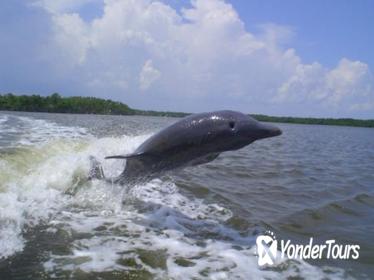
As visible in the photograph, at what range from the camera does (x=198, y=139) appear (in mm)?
6648

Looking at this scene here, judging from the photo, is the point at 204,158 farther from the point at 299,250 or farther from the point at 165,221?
the point at 299,250

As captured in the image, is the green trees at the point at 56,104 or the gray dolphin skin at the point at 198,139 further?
the green trees at the point at 56,104

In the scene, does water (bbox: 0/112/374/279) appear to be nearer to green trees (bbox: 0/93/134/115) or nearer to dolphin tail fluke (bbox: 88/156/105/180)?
dolphin tail fluke (bbox: 88/156/105/180)

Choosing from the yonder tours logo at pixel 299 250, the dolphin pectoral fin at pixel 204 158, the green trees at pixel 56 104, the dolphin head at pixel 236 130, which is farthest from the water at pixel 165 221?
the green trees at pixel 56 104

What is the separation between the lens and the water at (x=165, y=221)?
4.90 meters

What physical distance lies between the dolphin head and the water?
5.04 feet

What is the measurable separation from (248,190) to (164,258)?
219 inches

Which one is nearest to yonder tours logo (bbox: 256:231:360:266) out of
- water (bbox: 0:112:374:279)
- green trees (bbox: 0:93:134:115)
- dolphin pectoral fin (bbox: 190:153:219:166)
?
water (bbox: 0:112:374:279)

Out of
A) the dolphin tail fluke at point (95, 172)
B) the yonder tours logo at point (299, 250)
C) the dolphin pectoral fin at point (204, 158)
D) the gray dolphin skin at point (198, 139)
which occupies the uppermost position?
the gray dolphin skin at point (198, 139)

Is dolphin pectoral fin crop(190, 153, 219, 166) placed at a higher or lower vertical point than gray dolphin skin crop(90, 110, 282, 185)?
lower

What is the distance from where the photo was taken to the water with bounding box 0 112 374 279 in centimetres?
490

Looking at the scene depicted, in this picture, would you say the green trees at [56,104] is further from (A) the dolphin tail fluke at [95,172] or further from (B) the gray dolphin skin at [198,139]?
(B) the gray dolphin skin at [198,139]

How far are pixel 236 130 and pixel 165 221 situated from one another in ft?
6.80

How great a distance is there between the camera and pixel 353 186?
11.9m
